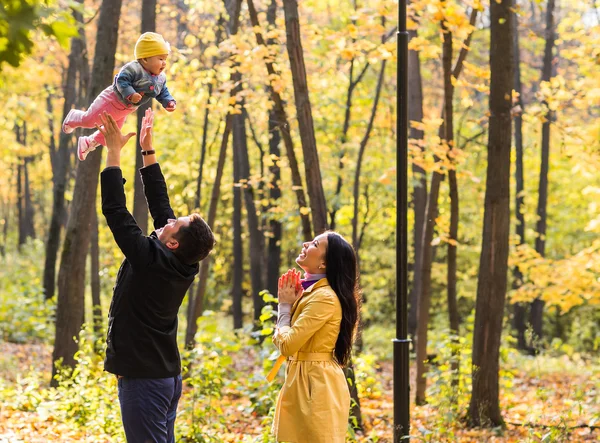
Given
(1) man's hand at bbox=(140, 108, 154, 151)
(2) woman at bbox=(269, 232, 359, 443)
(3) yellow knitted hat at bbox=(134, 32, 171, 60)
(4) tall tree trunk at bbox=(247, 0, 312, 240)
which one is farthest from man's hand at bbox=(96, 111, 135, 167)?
(4) tall tree trunk at bbox=(247, 0, 312, 240)

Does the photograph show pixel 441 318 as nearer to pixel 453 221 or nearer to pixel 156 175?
pixel 453 221

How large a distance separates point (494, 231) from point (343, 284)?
412 cm

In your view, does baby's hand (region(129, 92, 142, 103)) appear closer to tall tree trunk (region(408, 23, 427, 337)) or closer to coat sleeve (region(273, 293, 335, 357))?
coat sleeve (region(273, 293, 335, 357))

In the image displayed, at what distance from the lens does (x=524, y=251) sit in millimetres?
13320

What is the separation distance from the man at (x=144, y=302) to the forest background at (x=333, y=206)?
836 millimetres

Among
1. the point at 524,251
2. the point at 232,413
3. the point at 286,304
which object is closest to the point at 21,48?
the point at 286,304

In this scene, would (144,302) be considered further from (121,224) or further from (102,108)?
(102,108)

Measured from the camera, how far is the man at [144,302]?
3.86 metres

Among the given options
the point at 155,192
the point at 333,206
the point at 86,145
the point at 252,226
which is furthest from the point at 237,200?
the point at 86,145

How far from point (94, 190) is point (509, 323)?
20.9 meters

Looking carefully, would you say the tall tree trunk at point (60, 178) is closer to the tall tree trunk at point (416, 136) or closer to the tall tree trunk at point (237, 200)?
the tall tree trunk at point (237, 200)

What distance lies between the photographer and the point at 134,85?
408 centimetres

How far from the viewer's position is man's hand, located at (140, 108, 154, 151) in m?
4.23

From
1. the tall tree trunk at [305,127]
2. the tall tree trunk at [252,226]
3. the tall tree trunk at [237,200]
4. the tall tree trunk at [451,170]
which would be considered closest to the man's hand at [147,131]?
the tall tree trunk at [305,127]
